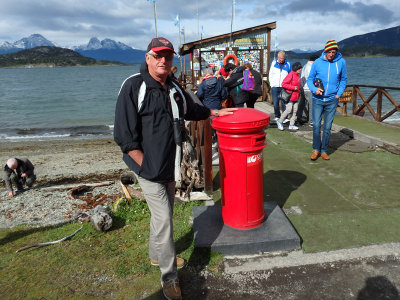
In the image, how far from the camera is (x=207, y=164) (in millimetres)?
5016

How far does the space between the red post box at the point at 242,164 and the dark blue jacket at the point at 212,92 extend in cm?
382

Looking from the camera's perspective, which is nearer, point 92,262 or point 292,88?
point 92,262

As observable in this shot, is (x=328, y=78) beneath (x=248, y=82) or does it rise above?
above

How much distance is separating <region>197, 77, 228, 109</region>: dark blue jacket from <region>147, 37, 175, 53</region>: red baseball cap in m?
4.58

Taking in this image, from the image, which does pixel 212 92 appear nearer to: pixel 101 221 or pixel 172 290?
pixel 101 221

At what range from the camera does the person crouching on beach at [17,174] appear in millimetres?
7625

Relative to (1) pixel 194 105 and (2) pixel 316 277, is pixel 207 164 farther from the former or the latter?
(2) pixel 316 277

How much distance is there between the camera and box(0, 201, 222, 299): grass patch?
3139 mm

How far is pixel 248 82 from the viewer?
798 centimetres

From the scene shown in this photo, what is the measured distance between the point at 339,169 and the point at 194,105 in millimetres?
3825

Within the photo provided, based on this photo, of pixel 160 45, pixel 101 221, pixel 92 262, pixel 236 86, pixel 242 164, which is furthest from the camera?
pixel 236 86

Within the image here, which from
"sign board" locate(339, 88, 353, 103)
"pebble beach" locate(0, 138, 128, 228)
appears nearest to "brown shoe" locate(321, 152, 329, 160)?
"pebble beach" locate(0, 138, 128, 228)

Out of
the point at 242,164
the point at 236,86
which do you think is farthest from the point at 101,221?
the point at 236,86

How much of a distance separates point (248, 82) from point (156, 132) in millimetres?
5707
